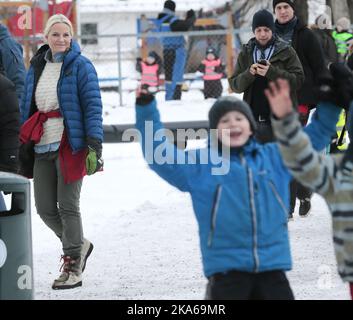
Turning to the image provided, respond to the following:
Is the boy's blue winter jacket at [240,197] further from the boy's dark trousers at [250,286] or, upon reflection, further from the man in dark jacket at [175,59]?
the man in dark jacket at [175,59]

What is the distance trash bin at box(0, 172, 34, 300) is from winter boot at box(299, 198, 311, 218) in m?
3.94

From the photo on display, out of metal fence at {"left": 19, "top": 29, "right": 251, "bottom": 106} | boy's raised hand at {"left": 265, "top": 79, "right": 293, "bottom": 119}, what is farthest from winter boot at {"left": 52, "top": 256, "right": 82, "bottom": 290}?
metal fence at {"left": 19, "top": 29, "right": 251, "bottom": 106}

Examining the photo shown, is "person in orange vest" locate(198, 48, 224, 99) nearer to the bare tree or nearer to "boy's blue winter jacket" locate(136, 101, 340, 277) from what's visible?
the bare tree

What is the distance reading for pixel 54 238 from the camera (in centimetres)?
820

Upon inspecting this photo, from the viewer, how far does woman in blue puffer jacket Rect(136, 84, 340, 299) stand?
157 inches

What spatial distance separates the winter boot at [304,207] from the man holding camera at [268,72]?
5.01ft

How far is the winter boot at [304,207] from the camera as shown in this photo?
28.0 feet

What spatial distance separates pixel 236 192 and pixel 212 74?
50.3 ft

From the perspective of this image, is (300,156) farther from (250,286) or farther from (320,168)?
(250,286)

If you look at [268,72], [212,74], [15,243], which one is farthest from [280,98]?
[212,74]

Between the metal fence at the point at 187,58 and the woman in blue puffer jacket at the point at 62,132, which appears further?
the metal fence at the point at 187,58

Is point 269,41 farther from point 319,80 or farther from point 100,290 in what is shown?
point 319,80

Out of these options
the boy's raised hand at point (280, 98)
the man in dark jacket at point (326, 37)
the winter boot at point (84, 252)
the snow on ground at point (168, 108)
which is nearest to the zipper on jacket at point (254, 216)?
the boy's raised hand at point (280, 98)
